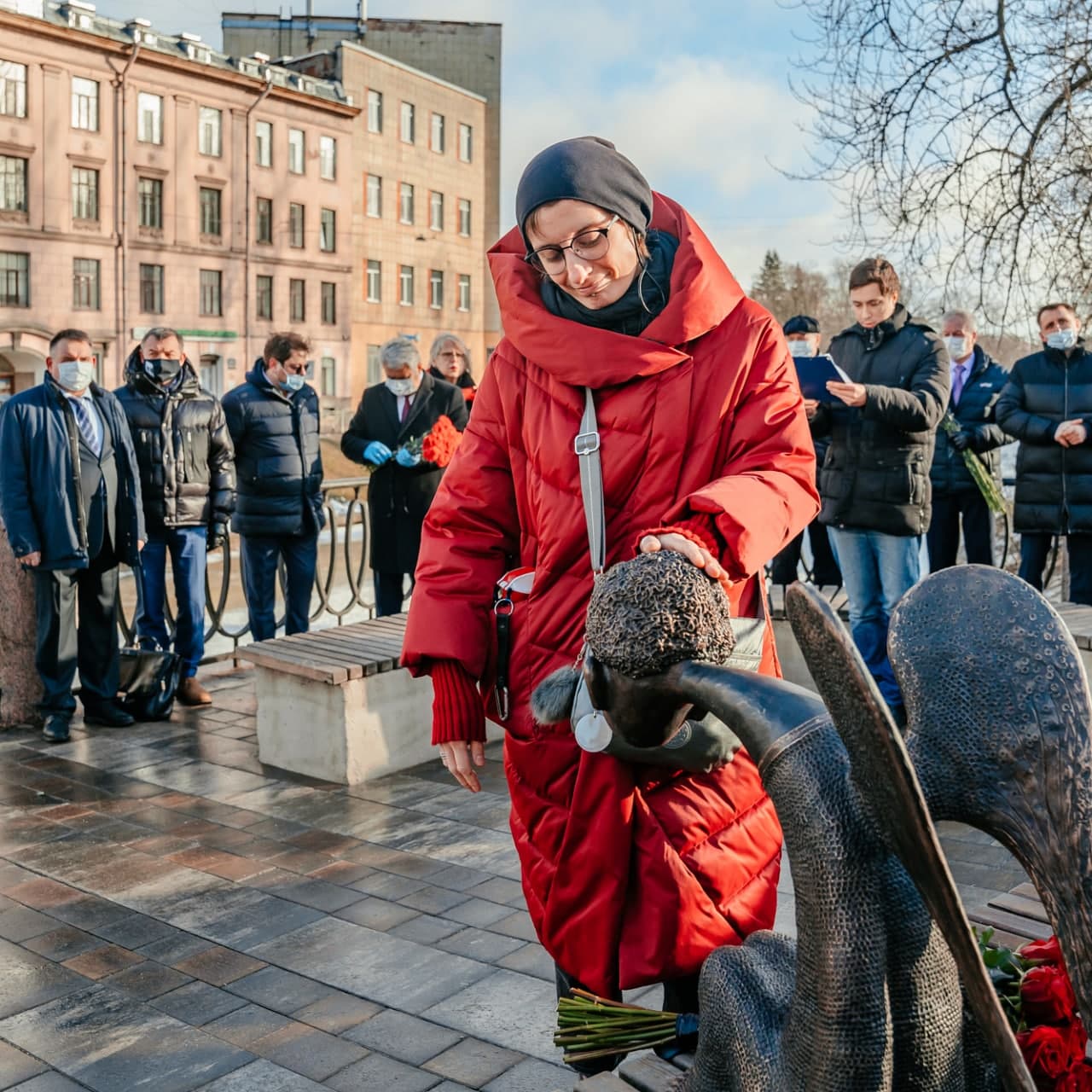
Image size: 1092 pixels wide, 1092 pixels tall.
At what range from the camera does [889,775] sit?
→ 4.40 feet

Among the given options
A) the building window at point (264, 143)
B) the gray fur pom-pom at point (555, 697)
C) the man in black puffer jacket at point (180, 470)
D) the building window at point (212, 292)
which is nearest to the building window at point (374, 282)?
the building window at point (264, 143)

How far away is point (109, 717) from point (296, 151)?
147 ft

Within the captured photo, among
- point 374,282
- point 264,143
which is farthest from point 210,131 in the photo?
point 374,282

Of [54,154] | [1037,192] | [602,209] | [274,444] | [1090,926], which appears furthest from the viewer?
[54,154]

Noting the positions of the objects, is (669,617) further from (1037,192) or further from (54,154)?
(54,154)

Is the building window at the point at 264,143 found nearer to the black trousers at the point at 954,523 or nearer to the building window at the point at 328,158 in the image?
the building window at the point at 328,158

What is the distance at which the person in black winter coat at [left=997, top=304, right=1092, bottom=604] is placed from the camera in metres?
7.65

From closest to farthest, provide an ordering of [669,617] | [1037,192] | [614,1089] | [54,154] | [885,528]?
[669,617] < [614,1089] < [885,528] < [1037,192] < [54,154]

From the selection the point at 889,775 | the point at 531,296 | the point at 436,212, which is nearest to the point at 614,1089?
the point at 889,775

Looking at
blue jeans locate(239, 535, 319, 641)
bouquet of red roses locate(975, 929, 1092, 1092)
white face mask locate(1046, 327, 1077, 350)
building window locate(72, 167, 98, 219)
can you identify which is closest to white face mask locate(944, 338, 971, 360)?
white face mask locate(1046, 327, 1077, 350)

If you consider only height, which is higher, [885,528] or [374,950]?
[885,528]

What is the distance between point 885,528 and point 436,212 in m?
52.3

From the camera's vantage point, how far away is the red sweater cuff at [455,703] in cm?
270

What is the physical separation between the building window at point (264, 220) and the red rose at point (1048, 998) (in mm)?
48199
